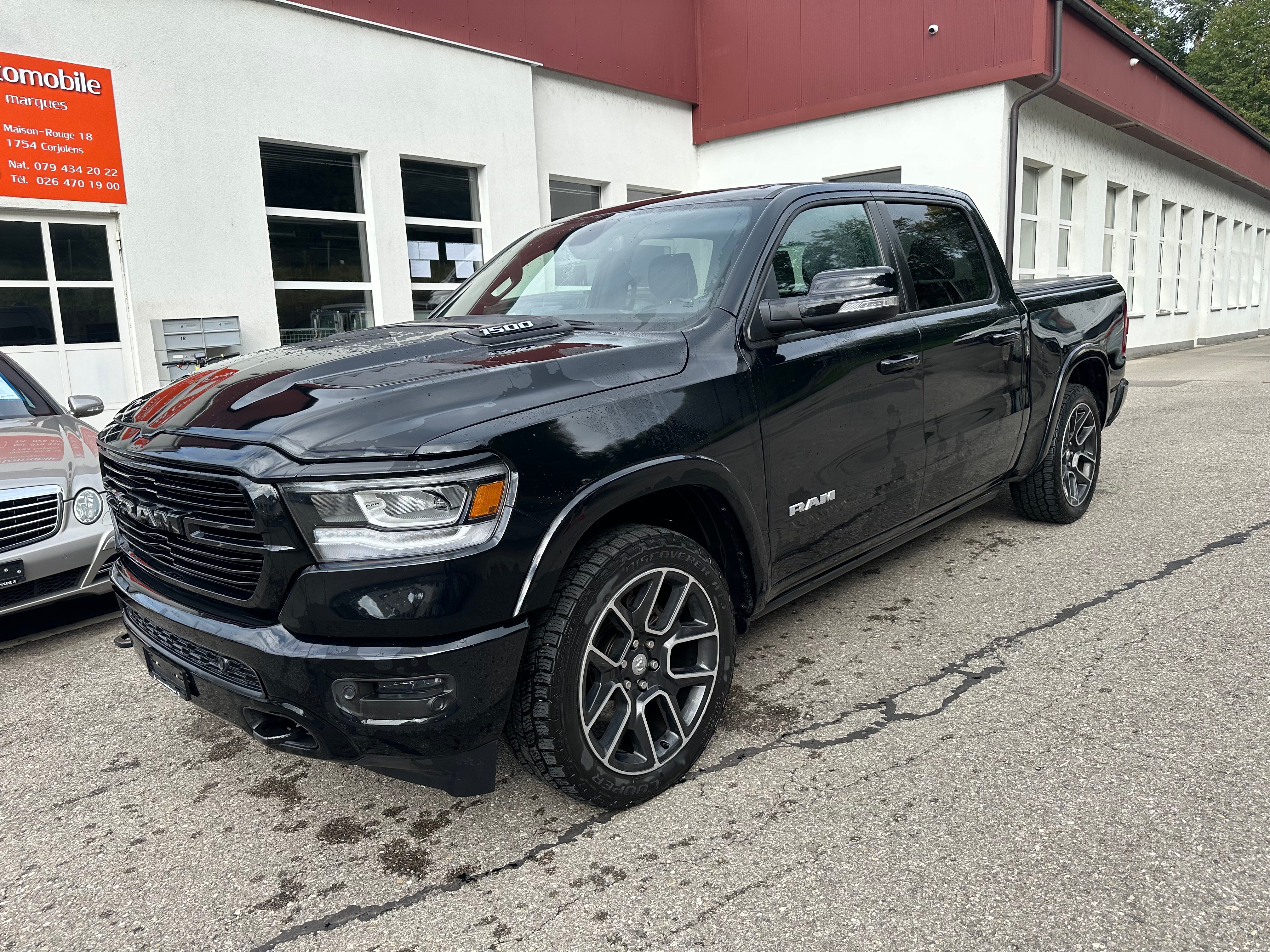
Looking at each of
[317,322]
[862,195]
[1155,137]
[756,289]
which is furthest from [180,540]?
[1155,137]

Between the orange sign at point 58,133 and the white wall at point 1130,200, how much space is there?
447 inches

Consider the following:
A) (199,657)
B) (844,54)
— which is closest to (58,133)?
(199,657)

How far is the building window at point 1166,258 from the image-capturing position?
20.7 meters

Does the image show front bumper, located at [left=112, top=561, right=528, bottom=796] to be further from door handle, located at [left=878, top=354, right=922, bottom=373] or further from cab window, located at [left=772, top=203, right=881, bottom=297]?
door handle, located at [left=878, top=354, right=922, bottom=373]

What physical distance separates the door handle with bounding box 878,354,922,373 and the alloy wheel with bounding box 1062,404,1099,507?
185 centimetres

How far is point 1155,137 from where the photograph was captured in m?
17.7

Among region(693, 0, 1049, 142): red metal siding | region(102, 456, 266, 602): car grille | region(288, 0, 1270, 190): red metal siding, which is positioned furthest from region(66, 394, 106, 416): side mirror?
region(693, 0, 1049, 142): red metal siding

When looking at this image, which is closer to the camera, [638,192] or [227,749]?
[227,749]

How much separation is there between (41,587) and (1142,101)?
18145 millimetres

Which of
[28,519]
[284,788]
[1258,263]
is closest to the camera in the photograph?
[284,788]

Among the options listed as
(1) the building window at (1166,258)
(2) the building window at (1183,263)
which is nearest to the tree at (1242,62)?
(2) the building window at (1183,263)

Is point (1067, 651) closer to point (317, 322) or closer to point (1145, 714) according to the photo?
point (1145, 714)

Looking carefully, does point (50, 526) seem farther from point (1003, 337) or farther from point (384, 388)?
point (1003, 337)

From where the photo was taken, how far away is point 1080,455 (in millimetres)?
5312
